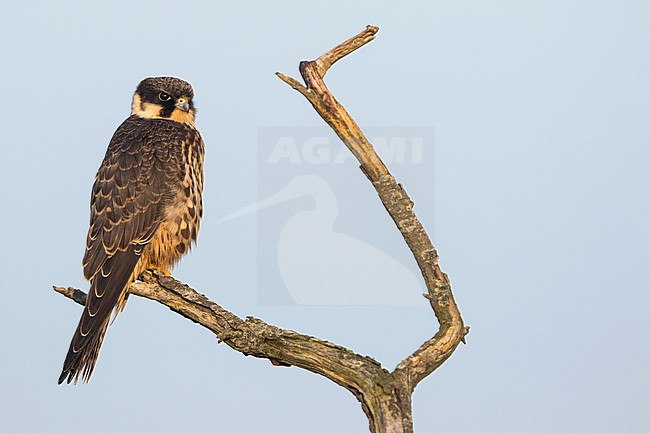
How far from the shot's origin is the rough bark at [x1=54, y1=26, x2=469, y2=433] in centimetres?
335

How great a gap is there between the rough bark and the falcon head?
108 cm

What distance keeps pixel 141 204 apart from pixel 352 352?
4.43ft

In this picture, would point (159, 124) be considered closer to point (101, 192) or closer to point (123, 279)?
point (101, 192)

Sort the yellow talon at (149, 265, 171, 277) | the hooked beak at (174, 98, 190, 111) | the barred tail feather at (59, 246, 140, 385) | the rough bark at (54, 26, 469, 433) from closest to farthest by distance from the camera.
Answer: the rough bark at (54, 26, 469, 433) → the barred tail feather at (59, 246, 140, 385) → the yellow talon at (149, 265, 171, 277) → the hooked beak at (174, 98, 190, 111)

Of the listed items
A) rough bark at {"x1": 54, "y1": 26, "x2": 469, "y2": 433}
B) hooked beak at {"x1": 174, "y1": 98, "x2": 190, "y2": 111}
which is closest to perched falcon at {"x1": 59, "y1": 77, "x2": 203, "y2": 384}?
hooked beak at {"x1": 174, "y1": 98, "x2": 190, "y2": 111}

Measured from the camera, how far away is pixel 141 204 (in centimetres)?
409

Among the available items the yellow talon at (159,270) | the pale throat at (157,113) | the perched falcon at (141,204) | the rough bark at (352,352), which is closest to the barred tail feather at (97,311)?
the perched falcon at (141,204)

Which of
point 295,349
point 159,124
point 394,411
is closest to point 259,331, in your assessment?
point 295,349

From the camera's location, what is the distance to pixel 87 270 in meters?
4.04

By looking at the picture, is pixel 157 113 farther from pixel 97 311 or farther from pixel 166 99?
pixel 97 311

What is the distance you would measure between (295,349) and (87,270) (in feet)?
3.92

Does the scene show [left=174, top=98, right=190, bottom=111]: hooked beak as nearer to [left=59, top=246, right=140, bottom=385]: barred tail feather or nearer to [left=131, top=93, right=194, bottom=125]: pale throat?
[left=131, top=93, right=194, bottom=125]: pale throat

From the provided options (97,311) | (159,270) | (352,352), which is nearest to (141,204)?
(159,270)

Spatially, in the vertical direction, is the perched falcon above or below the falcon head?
below
